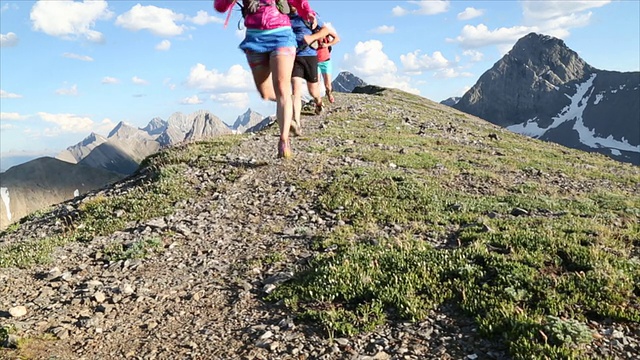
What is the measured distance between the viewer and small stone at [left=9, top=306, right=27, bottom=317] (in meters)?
5.94

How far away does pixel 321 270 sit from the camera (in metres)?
6.40

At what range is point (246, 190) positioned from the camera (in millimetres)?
10781

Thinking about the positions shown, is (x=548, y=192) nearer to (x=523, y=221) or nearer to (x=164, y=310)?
(x=523, y=221)

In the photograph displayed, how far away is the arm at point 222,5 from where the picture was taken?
939 centimetres

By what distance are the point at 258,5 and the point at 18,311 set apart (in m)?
7.13

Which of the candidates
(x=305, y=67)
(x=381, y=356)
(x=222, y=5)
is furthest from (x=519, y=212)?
(x=222, y=5)

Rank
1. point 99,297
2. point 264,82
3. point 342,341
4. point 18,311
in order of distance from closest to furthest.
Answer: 1. point 342,341
2. point 18,311
3. point 99,297
4. point 264,82

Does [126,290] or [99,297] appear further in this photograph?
[126,290]

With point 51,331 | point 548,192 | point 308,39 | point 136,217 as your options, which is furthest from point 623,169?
point 51,331

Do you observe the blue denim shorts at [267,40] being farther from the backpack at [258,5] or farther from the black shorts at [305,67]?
the black shorts at [305,67]

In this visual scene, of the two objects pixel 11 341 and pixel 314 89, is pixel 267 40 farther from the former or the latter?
pixel 11 341

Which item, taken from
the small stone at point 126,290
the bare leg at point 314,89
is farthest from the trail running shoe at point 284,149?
the small stone at point 126,290

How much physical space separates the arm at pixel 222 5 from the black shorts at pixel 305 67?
10.4 feet

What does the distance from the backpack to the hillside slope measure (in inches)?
161
